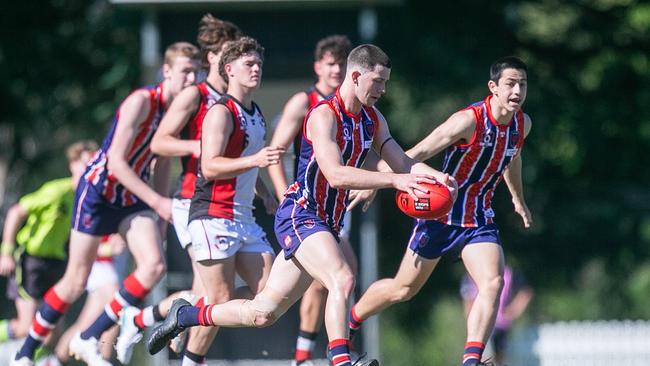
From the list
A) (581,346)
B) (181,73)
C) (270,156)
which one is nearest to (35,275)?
(181,73)

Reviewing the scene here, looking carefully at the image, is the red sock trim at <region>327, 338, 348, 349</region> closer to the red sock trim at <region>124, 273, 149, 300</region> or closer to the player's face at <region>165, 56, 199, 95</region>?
the red sock trim at <region>124, 273, 149, 300</region>

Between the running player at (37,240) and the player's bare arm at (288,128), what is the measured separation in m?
2.44

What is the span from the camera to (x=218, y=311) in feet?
26.7

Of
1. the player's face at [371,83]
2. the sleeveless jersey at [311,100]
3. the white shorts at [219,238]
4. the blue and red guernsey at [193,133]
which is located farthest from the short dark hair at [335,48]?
the player's face at [371,83]

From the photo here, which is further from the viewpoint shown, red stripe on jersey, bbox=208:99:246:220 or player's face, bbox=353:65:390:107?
red stripe on jersey, bbox=208:99:246:220

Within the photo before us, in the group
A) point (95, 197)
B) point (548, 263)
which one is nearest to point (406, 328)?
point (548, 263)

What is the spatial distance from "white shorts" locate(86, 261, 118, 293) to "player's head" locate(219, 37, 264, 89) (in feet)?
14.4

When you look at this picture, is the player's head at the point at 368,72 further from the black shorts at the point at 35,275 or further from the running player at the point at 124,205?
the black shorts at the point at 35,275

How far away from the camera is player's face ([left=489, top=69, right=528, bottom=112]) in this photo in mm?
8664

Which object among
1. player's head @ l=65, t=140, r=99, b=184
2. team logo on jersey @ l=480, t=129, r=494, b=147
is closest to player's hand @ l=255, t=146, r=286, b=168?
team logo on jersey @ l=480, t=129, r=494, b=147

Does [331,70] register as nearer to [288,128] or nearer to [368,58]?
[288,128]

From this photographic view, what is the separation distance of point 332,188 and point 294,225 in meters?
0.34

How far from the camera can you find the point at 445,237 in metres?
8.81

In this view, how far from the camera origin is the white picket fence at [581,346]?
16.6 m
